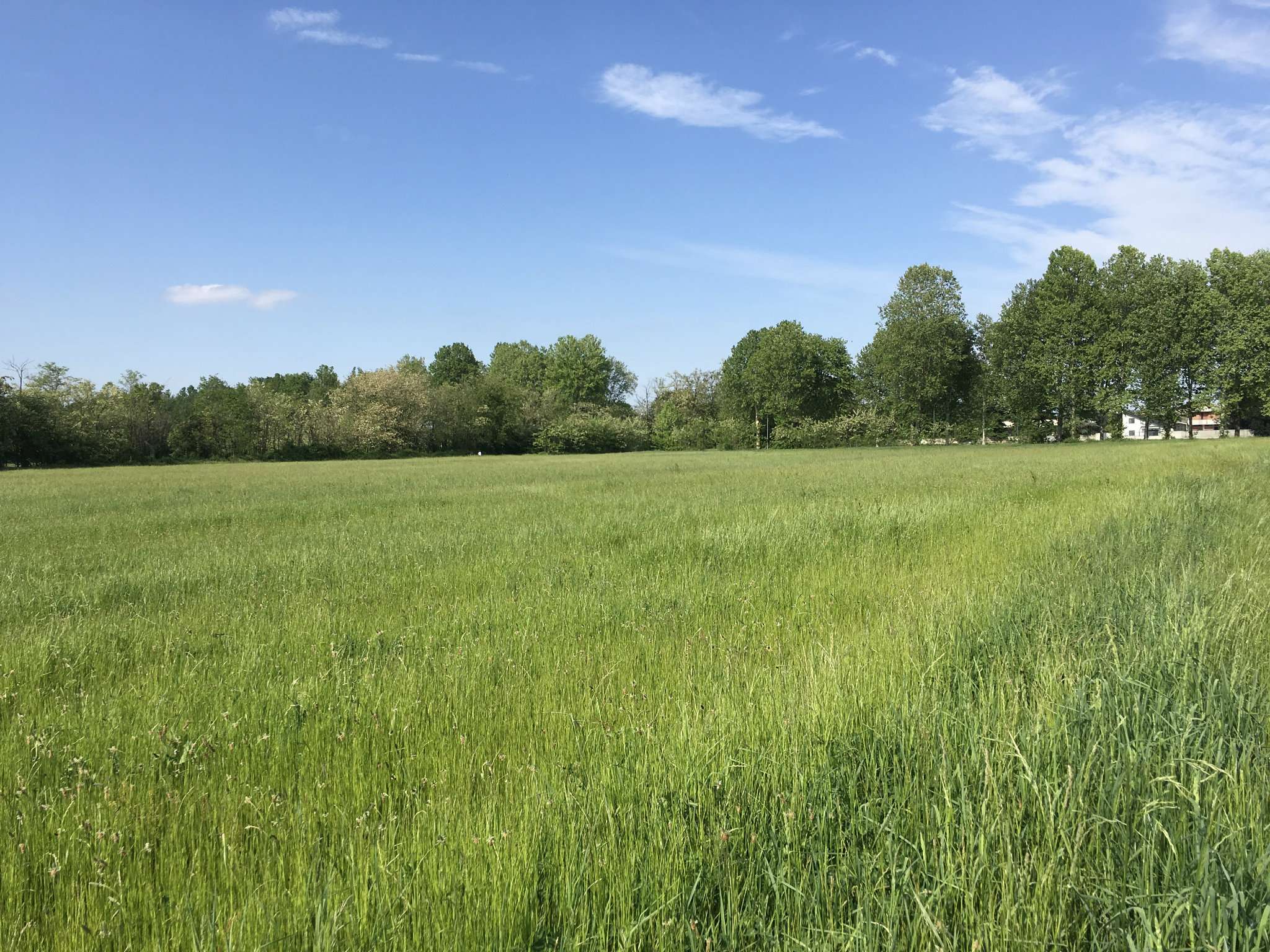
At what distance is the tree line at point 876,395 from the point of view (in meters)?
65.0

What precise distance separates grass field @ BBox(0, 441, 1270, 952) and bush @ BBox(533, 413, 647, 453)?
235ft

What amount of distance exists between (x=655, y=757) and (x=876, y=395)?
9141cm

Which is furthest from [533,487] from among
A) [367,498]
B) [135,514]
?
[135,514]

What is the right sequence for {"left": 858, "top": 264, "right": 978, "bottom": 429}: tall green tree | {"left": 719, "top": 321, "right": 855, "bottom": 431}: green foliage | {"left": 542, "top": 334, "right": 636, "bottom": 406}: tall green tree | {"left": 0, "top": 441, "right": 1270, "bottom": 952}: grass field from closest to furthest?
{"left": 0, "top": 441, "right": 1270, "bottom": 952}: grass field, {"left": 858, "top": 264, "right": 978, "bottom": 429}: tall green tree, {"left": 719, "top": 321, "right": 855, "bottom": 431}: green foliage, {"left": 542, "top": 334, "right": 636, "bottom": 406}: tall green tree

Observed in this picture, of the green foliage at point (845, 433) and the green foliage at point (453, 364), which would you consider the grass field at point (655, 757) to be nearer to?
the green foliage at point (845, 433)

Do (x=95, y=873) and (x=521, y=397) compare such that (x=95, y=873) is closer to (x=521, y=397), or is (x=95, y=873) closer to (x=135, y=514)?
(x=135, y=514)

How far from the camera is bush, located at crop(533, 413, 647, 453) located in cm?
7938

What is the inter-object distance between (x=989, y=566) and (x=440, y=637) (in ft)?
19.1

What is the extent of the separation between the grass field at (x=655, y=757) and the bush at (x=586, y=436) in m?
71.6

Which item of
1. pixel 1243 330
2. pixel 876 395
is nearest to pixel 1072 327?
pixel 1243 330

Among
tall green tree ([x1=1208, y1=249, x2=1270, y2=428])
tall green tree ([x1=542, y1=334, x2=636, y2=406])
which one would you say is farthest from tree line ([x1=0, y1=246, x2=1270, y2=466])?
tall green tree ([x1=542, y1=334, x2=636, y2=406])

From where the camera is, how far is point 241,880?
8.16 feet

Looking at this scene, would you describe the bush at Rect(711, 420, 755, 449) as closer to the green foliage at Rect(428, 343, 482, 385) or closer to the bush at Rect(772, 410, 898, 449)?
the bush at Rect(772, 410, 898, 449)

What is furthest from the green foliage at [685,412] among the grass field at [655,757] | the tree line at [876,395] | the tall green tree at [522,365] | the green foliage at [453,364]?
the grass field at [655,757]
